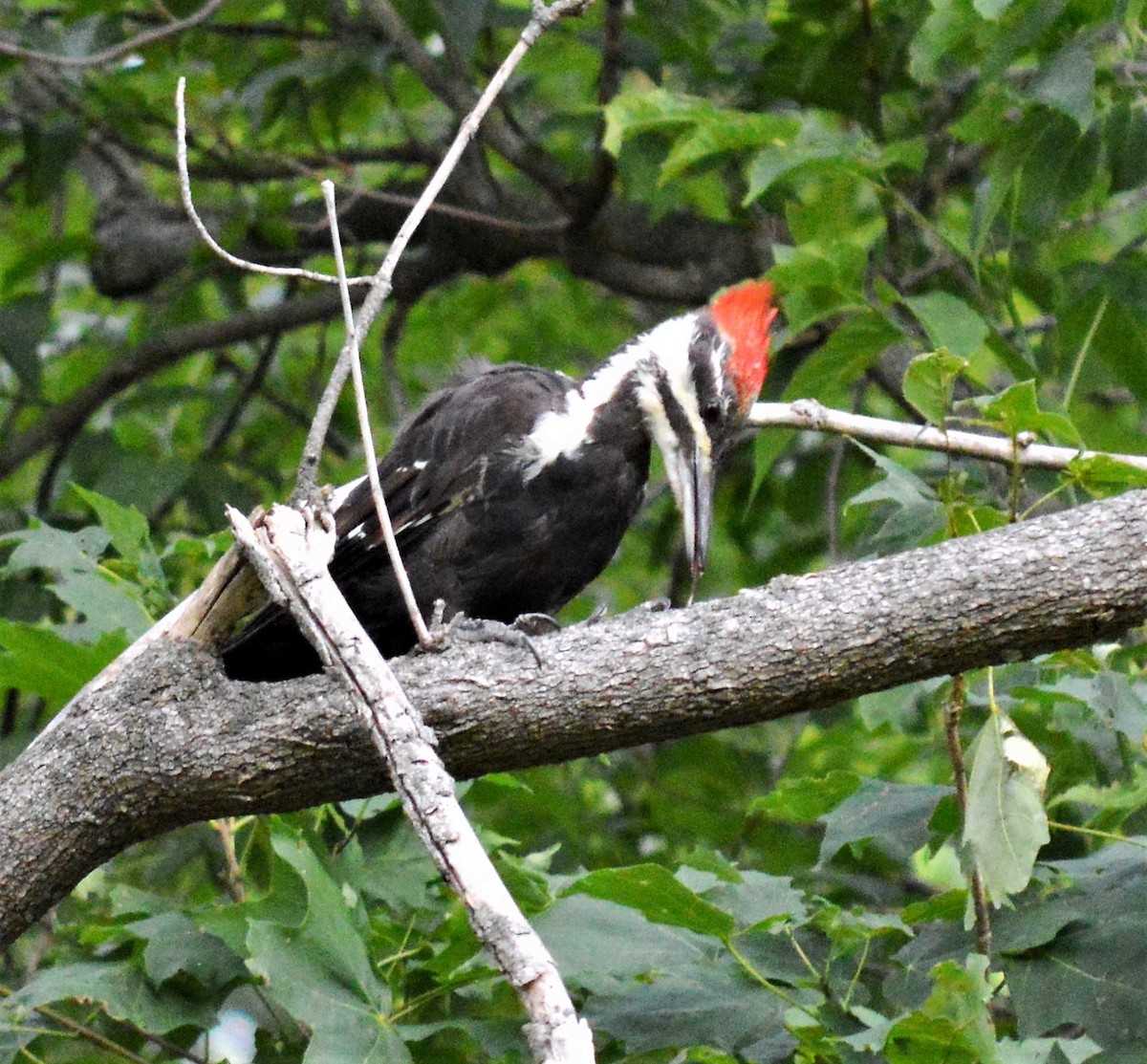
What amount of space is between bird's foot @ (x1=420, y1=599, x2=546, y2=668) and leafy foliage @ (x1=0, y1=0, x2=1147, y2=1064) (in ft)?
0.94

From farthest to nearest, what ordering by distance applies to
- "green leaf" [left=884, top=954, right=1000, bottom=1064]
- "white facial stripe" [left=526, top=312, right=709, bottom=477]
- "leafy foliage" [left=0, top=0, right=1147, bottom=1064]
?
"white facial stripe" [left=526, top=312, right=709, bottom=477], "leafy foliage" [left=0, top=0, right=1147, bottom=1064], "green leaf" [left=884, top=954, right=1000, bottom=1064]

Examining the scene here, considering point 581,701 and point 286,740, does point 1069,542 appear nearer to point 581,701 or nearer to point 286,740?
point 581,701

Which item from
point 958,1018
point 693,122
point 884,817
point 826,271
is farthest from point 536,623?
point 958,1018

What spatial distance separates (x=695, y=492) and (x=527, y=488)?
359 millimetres

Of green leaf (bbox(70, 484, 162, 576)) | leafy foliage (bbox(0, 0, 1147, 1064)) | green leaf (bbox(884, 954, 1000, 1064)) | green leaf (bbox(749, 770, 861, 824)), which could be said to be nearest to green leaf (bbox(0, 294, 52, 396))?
leafy foliage (bbox(0, 0, 1147, 1064))

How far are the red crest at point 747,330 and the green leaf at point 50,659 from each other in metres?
1.43

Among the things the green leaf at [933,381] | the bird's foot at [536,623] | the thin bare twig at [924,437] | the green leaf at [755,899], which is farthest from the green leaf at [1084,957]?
the bird's foot at [536,623]

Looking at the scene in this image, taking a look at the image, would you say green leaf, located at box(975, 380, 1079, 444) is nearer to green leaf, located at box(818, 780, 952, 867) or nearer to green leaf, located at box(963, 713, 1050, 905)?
green leaf, located at box(963, 713, 1050, 905)

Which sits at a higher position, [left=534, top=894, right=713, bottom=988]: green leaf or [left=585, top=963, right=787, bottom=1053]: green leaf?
[left=534, top=894, right=713, bottom=988]: green leaf

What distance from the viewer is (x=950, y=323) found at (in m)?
3.35

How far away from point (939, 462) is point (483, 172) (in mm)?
1648

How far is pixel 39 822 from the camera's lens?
238cm

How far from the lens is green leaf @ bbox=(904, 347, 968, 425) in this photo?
2459 millimetres

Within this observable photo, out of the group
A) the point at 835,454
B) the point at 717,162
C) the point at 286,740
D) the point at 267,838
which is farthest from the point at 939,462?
the point at 286,740
